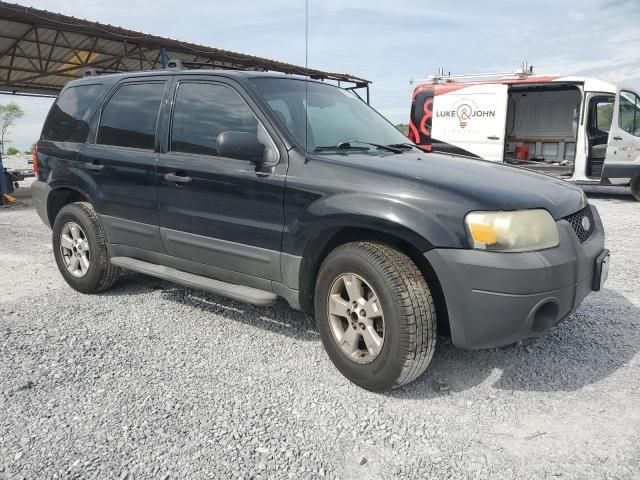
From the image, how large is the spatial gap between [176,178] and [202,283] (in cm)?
75

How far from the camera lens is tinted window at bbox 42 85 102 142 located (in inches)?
170

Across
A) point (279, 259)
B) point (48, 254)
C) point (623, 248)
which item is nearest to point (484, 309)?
point (279, 259)

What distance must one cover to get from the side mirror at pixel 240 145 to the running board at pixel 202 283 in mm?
847

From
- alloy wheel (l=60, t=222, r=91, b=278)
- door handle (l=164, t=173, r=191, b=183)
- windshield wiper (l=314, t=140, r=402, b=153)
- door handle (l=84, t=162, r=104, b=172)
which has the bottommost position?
alloy wheel (l=60, t=222, r=91, b=278)

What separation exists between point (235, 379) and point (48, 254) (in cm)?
414

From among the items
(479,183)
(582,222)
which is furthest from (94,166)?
(582,222)

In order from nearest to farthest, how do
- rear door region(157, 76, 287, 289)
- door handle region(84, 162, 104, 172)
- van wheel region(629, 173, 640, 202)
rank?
rear door region(157, 76, 287, 289) < door handle region(84, 162, 104, 172) < van wheel region(629, 173, 640, 202)

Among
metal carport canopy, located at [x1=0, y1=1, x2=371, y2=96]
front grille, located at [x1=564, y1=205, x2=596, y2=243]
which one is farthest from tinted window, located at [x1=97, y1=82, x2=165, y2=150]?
metal carport canopy, located at [x1=0, y1=1, x2=371, y2=96]

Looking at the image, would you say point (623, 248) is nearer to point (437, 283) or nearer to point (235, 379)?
point (437, 283)

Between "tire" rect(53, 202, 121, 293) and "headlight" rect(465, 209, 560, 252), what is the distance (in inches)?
121

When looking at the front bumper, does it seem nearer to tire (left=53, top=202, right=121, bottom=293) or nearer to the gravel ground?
the gravel ground

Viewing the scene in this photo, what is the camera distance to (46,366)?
10.0 feet

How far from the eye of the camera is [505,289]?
243cm

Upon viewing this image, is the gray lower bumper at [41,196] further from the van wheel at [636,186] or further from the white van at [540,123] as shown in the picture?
the van wheel at [636,186]
